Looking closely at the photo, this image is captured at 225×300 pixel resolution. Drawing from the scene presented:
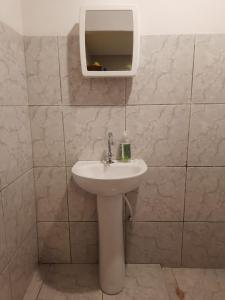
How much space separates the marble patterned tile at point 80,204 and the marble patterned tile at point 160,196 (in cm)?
29

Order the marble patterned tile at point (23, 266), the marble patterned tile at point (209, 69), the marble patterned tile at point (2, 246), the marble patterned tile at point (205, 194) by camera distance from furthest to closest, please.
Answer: the marble patterned tile at point (205, 194) → the marble patterned tile at point (209, 69) → the marble patterned tile at point (23, 266) → the marble patterned tile at point (2, 246)

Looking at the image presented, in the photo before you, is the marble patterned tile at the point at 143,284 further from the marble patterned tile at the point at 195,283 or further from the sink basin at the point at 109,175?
the sink basin at the point at 109,175

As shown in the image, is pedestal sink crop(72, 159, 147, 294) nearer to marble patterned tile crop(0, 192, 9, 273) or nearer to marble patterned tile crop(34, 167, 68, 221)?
marble patterned tile crop(34, 167, 68, 221)

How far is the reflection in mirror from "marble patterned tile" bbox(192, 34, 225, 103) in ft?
1.47

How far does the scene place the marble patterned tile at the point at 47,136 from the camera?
1362mm

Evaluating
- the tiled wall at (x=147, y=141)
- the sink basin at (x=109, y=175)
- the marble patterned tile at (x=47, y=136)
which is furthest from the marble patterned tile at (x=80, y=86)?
the sink basin at (x=109, y=175)

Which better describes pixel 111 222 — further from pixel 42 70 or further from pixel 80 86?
pixel 42 70

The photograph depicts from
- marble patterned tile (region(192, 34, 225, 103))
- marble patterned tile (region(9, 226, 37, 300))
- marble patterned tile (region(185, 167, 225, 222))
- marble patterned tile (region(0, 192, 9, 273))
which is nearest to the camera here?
marble patterned tile (region(0, 192, 9, 273))

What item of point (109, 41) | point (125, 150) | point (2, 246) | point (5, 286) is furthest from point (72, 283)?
point (109, 41)

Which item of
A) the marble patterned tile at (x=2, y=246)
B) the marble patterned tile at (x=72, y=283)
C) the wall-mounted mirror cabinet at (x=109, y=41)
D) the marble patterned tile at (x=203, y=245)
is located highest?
the wall-mounted mirror cabinet at (x=109, y=41)

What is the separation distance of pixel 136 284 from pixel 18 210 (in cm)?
92

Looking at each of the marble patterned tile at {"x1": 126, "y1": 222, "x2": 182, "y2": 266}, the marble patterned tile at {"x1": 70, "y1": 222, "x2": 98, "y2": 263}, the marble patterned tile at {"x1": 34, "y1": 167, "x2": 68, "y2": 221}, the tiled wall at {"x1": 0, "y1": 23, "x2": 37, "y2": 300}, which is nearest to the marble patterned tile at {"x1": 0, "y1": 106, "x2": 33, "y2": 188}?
the tiled wall at {"x1": 0, "y1": 23, "x2": 37, "y2": 300}

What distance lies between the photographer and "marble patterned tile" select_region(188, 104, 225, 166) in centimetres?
136

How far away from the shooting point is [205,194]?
145 centimetres
